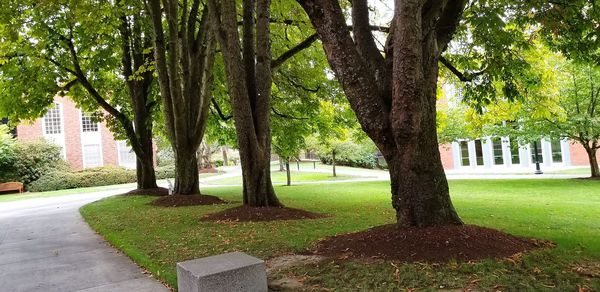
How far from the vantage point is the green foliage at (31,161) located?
34.2m

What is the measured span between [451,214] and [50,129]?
44304mm

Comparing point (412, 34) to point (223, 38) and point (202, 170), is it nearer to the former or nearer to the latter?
point (223, 38)

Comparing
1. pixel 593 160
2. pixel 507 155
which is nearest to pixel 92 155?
pixel 507 155

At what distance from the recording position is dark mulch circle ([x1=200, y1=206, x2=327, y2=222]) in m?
9.40

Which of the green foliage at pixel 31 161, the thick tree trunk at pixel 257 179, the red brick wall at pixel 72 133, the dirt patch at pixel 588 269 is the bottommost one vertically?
the dirt patch at pixel 588 269

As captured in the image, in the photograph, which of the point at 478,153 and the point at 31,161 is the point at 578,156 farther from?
the point at 31,161

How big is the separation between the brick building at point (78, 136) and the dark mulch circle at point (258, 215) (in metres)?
34.5

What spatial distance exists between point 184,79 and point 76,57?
470 centimetres

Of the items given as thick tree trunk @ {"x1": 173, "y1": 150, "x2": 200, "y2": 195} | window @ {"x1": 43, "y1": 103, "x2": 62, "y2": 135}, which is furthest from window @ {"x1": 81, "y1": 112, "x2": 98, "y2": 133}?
thick tree trunk @ {"x1": 173, "y1": 150, "x2": 200, "y2": 195}

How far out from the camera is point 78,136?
43.5 meters

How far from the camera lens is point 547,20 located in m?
7.70

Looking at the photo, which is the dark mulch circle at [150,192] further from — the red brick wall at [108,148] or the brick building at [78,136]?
the red brick wall at [108,148]

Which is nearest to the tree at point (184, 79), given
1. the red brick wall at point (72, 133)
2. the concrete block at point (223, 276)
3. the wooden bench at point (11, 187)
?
the concrete block at point (223, 276)

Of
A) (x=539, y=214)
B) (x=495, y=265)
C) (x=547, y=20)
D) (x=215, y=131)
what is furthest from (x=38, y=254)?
(x=215, y=131)
